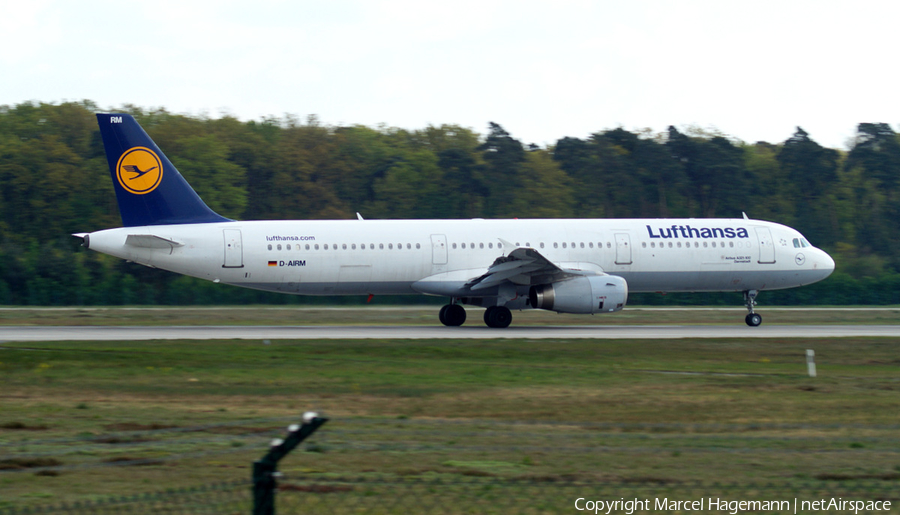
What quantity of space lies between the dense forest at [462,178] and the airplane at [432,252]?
21.8 meters

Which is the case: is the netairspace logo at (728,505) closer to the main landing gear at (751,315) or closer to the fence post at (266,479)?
the fence post at (266,479)

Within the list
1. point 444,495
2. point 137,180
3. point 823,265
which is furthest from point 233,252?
point 444,495

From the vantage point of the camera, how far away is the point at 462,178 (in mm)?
63719

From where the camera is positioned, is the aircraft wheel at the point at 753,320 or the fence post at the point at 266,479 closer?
the fence post at the point at 266,479

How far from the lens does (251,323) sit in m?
32.7

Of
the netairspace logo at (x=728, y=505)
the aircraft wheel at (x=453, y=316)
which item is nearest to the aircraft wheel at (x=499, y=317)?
the aircraft wheel at (x=453, y=316)

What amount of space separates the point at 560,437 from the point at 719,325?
76.3 ft

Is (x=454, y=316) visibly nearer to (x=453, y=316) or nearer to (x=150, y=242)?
(x=453, y=316)

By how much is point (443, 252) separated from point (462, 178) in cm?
3488

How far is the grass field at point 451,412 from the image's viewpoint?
906 centimetres

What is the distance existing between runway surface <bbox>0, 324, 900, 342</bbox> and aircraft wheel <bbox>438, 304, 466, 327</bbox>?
1.08 feet

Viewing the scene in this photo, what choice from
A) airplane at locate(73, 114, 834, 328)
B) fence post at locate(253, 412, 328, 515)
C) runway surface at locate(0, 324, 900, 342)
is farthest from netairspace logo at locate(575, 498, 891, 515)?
airplane at locate(73, 114, 834, 328)

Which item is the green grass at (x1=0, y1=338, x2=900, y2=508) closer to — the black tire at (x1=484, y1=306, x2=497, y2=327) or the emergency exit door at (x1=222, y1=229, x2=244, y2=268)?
the emergency exit door at (x1=222, y1=229, x2=244, y2=268)

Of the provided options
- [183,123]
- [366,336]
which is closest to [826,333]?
[366,336]
